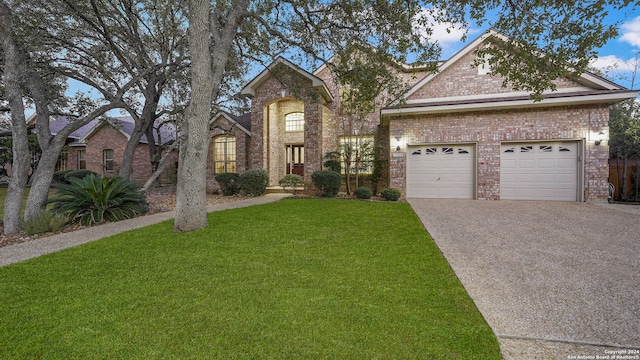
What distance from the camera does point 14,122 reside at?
20.1 feet

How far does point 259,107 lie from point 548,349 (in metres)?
13.0

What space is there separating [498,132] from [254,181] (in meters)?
10.2

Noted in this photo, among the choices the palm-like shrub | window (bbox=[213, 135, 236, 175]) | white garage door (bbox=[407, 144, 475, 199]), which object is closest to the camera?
the palm-like shrub

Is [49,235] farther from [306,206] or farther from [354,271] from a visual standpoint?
[354,271]

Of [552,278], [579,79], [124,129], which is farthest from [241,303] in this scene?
[124,129]

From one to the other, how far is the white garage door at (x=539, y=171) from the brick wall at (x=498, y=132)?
0.98 feet

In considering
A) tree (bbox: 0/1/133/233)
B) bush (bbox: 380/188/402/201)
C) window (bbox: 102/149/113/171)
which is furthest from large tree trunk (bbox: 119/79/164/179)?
window (bbox: 102/149/113/171)

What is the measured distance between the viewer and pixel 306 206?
855 cm

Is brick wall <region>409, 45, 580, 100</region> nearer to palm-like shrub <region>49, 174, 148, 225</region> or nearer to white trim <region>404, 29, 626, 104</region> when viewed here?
white trim <region>404, 29, 626, 104</region>

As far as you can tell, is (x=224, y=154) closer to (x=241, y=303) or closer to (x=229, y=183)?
(x=229, y=183)

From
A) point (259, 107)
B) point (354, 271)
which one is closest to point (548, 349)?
point (354, 271)

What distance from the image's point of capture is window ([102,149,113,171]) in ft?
61.6

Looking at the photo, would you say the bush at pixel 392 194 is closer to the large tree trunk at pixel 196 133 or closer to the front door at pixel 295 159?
the front door at pixel 295 159

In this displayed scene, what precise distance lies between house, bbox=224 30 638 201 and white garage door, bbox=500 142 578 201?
31 mm
